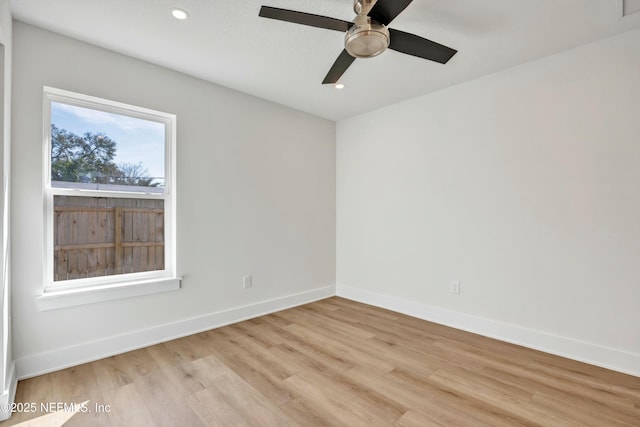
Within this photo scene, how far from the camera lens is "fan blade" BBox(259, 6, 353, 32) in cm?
165

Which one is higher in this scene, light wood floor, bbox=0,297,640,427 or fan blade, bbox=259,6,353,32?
fan blade, bbox=259,6,353,32

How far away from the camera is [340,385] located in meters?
2.07

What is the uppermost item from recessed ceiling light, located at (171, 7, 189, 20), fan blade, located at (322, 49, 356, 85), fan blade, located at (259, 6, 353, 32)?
recessed ceiling light, located at (171, 7, 189, 20)

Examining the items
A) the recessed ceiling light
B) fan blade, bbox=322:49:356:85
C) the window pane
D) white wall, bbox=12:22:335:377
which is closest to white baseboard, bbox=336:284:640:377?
white wall, bbox=12:22:335:377

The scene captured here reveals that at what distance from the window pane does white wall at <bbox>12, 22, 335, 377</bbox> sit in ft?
0.55

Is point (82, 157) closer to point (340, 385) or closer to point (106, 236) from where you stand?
point (106, 236)

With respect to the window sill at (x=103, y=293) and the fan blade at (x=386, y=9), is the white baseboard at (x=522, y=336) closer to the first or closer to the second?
the window sill at (x=103, y=293)

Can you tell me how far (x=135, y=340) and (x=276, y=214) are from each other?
6.08 feet

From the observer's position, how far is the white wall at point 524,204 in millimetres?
2283

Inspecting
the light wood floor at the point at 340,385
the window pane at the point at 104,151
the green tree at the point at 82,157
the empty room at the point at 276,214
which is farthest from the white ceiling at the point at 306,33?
the light wood floor at the point at 340,385

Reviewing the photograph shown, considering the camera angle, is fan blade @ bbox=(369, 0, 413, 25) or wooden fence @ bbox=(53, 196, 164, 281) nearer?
fan blade @ bbox=(369, 0, 413, 25)

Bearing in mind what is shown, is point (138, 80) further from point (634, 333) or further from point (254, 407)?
point (634, 333)

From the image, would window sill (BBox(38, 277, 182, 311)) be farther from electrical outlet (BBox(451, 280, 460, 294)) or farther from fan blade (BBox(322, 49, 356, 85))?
electrical outlet (BBox(451, 280, 460, 294))

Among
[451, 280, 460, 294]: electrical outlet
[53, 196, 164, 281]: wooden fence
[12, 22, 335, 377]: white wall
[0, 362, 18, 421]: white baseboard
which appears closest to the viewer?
[0, 362, 18, 421]: white baseboard
